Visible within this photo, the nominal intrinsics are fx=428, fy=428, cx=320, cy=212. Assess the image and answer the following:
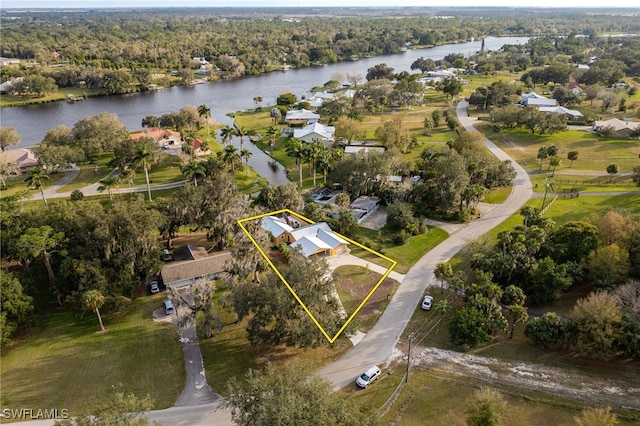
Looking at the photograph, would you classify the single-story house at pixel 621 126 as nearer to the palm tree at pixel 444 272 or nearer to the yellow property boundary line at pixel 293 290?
the yellow property boundary line at pixel 293 290

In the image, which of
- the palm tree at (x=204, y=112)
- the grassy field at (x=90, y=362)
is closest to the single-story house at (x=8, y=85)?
the palm tree at (x=204, y=112)

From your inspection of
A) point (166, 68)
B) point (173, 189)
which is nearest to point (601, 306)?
point (173, 189)

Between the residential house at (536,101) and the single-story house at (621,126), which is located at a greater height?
the residential house at (536,101)

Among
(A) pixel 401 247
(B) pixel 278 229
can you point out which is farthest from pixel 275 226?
(A) pixel 401 247

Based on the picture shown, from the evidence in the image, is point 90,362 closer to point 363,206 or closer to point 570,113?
point 363,206

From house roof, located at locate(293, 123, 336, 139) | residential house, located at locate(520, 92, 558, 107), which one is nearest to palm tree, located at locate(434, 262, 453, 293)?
house roof, located at locate(293, 123, 336, 139)

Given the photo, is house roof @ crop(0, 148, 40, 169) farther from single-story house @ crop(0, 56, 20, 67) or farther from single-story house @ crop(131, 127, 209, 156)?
single-story house @ crop(0, 56, 20, 67)
